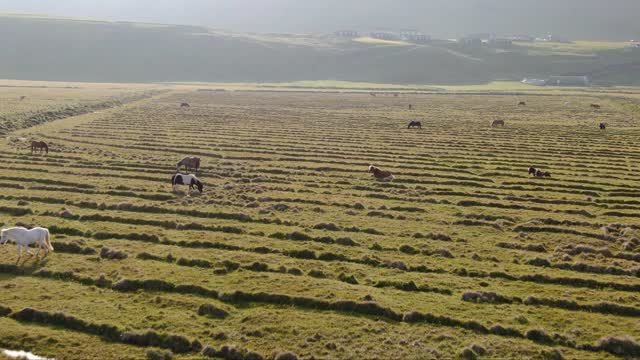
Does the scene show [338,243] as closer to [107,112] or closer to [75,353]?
[75,353]

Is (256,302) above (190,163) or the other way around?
the other way around

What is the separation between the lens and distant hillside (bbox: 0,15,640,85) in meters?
163

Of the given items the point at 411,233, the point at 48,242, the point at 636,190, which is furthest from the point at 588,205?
the point at 48,242

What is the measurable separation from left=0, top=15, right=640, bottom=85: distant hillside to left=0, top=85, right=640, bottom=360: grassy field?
12453cm

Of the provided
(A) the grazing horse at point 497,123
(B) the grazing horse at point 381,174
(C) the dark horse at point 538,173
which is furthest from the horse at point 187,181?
(A) the grazing horse at point 497,123

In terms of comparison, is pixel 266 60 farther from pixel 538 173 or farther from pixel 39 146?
pixel 538 173

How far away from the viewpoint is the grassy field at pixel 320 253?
14.2 m

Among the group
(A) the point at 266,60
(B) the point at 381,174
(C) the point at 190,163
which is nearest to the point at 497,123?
(B) the point at 381,174

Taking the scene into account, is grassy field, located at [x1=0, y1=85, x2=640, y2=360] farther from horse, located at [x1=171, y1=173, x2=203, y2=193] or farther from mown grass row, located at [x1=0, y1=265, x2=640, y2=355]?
horse, located at [x1=171, y1=173, x2=203, y2=193]

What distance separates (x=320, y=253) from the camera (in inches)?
789

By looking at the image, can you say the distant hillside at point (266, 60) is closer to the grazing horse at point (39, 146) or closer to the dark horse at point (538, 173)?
→ the grazing horse at point (39, 146)

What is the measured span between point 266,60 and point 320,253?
6358 inches

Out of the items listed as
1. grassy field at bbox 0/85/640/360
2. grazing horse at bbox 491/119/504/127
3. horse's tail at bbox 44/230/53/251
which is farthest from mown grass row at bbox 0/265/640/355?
grazing horse at bbox 491/119/504/127

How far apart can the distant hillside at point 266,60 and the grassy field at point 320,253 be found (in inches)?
4903
